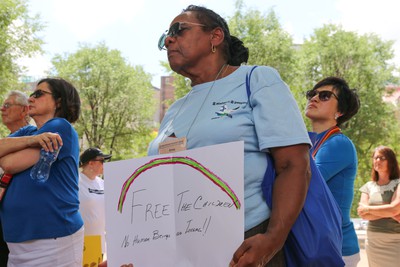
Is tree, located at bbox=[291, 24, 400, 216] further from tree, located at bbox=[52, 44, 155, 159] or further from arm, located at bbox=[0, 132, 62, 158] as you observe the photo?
arm, located at bbox=[0, 132, 62, 158]

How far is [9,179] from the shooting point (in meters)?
3.51

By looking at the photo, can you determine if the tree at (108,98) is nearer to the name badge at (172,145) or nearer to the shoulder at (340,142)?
the shoulder at (340,142)

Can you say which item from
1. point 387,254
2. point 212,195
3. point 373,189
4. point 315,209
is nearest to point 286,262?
point 315,209

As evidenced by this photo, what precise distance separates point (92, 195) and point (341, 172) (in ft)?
13.0

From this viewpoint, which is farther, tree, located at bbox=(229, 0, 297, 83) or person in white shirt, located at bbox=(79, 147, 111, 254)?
tree, located at bbox=(229, 0, 297, 83)

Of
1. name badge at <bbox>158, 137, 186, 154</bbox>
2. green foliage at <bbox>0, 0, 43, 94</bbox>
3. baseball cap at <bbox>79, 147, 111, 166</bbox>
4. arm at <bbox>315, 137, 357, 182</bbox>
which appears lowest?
baseball cap at <bbox>79, 147, 111, 166</bbox>

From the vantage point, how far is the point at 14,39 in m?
23.0

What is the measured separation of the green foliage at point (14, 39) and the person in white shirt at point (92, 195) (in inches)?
668

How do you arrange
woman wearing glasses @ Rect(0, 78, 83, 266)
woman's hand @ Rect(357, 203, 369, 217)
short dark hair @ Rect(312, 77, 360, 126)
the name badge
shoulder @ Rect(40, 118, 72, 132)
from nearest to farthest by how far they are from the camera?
the name badge
woman wearing glasses @ Rect(0, 78, 83, 266)
shoulder @ Rect(40, 118, 72, 132)
short dark hair @ Rect(312, 77, 360, 126)
woman's hand @ Rect(357, 203, 369, 217)

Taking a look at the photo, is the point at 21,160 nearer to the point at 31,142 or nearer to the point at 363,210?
the point at 31,142

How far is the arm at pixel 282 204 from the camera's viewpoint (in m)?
1.70

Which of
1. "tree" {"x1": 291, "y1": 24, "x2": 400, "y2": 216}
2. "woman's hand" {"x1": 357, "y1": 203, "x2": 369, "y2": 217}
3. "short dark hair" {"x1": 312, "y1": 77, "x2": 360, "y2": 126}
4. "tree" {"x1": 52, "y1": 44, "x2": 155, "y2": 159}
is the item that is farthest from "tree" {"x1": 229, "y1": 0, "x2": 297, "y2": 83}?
"short dark hair" {"x1": 312, "y1": 77, "x2": 360, "y2": 126}

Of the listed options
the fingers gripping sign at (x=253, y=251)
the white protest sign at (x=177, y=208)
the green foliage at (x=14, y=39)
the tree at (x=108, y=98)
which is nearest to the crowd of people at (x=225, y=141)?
the fingers gripping sign at (x=253, y=251)

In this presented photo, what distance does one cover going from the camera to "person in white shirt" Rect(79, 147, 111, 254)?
624 centimetres
